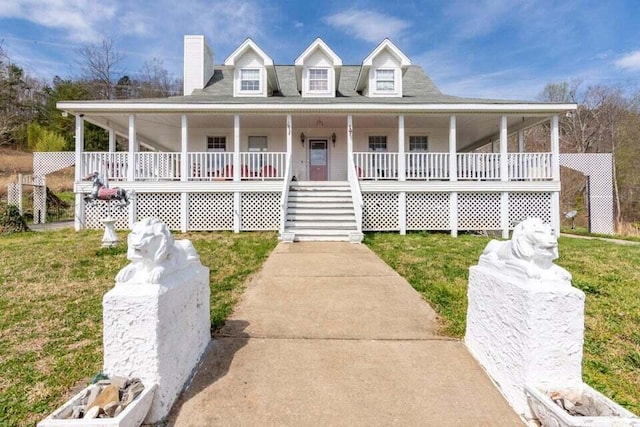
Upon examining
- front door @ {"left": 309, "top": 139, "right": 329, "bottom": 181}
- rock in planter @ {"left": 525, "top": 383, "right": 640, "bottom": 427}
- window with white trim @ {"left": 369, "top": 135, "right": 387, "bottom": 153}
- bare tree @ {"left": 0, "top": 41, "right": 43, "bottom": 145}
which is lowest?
rock in planter @ {"left": 525, "top": 383, "right": 640, "bottom": 427}

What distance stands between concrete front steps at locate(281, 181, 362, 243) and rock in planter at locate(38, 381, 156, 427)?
6.68 metres

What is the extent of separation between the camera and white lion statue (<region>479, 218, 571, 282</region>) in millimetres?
2053

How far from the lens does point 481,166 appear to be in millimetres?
10672

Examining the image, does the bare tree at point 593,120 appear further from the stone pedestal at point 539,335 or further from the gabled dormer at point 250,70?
the stone pedestal at point 539,335

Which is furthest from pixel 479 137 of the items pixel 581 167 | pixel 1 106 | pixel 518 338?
pixel 1 106

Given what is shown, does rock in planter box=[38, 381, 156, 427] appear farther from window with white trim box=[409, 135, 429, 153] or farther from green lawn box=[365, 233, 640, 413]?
window with white trim box=[409, 135, 429, 153]

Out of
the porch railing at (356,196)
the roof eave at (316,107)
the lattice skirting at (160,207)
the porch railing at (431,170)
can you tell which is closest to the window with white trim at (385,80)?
the roof eave at (316,107)

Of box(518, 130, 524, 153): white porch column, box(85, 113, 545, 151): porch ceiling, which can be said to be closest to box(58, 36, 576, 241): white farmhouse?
box(85, 113, 545, 151): porch ceiling

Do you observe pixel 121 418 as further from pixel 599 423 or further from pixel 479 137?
pixel 479 137

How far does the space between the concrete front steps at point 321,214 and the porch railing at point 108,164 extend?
18.8 feet

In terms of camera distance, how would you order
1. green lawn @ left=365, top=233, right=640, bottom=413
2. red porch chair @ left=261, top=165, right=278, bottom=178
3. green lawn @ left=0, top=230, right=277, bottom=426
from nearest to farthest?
green lawn @ left=0, top=230, right=277, bottom=426, green lawn @ left=365, top=233, right=640, bottom=413, red porch chair @ left=261, top=165, right=278, bottom=178

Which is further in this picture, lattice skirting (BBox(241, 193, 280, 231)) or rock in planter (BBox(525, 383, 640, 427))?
lattice skirting (BBox(241, 193, 280, 231))

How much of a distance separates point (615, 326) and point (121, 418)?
15.3ft

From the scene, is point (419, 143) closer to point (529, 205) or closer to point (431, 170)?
point (431, 170)
